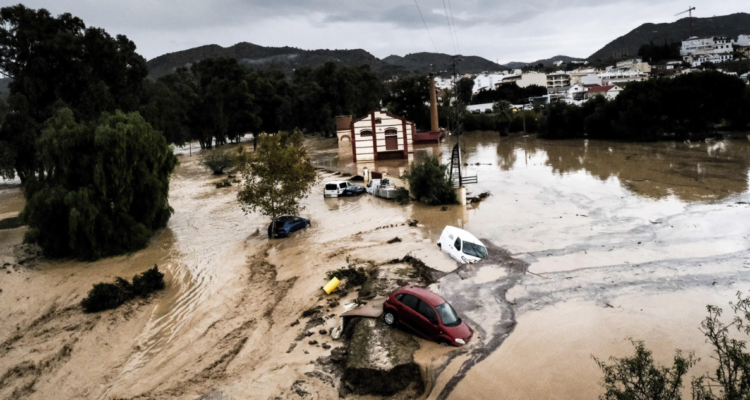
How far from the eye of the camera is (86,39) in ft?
125

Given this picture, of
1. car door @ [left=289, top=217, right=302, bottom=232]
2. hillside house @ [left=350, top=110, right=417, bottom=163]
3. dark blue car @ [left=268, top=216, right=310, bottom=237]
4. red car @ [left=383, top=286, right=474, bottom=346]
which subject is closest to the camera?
red car @ [left=383, top=286, right=474, bottom=346]

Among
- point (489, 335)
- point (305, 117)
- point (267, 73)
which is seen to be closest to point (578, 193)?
point (489, 335)

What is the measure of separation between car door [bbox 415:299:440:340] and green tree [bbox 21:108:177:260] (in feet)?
57.3

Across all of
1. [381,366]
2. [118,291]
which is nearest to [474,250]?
[381,366]

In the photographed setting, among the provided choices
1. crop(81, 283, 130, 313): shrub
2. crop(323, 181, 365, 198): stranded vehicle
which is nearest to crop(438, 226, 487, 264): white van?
crop(81, 283, 130, 313): shrub

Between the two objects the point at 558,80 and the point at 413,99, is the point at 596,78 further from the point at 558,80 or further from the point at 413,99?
the point at 413,99

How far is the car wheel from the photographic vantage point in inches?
475

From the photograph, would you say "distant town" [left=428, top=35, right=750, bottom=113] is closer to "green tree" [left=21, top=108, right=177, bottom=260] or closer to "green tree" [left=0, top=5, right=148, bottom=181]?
"green tree" [left=0, top=5, right=148, bottom=181]

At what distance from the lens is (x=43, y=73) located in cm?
3572

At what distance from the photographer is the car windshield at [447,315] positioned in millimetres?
11391

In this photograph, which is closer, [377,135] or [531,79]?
[377,135]

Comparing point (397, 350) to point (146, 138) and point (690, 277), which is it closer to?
point (690, 277)

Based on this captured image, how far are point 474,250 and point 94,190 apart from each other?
18184mm

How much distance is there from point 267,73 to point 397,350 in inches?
4195
